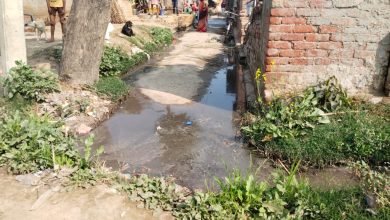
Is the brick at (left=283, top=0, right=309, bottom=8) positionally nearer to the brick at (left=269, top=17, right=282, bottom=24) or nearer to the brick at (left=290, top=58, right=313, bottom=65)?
the brick at (left=269, top=17, right=282, bottom=24)

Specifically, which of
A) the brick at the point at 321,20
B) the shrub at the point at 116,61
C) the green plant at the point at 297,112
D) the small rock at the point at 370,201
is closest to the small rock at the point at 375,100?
the green plant at the point at 297,112

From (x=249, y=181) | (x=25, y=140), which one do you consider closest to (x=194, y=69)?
(x=25, y=140)

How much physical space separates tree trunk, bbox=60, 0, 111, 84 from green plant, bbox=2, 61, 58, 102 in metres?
0.65

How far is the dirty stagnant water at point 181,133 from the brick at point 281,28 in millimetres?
1475

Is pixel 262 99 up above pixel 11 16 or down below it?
below

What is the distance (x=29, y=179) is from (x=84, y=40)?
3.24 meters

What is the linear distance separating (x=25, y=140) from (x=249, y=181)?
241 centimetres

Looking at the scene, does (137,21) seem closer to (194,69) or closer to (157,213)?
(194,69)

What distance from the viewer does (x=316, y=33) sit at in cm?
480

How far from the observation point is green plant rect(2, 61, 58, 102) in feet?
17.4

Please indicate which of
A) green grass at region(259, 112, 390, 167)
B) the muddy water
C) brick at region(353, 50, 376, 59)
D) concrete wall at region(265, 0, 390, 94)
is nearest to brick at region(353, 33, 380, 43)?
concrete wall at region(265, 0, 390, 94)

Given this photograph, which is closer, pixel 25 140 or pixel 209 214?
pixel 209 214

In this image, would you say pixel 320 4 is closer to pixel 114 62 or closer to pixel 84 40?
pixel 84 40

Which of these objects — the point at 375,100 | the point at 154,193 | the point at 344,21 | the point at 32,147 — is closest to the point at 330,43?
the point at 344,21
